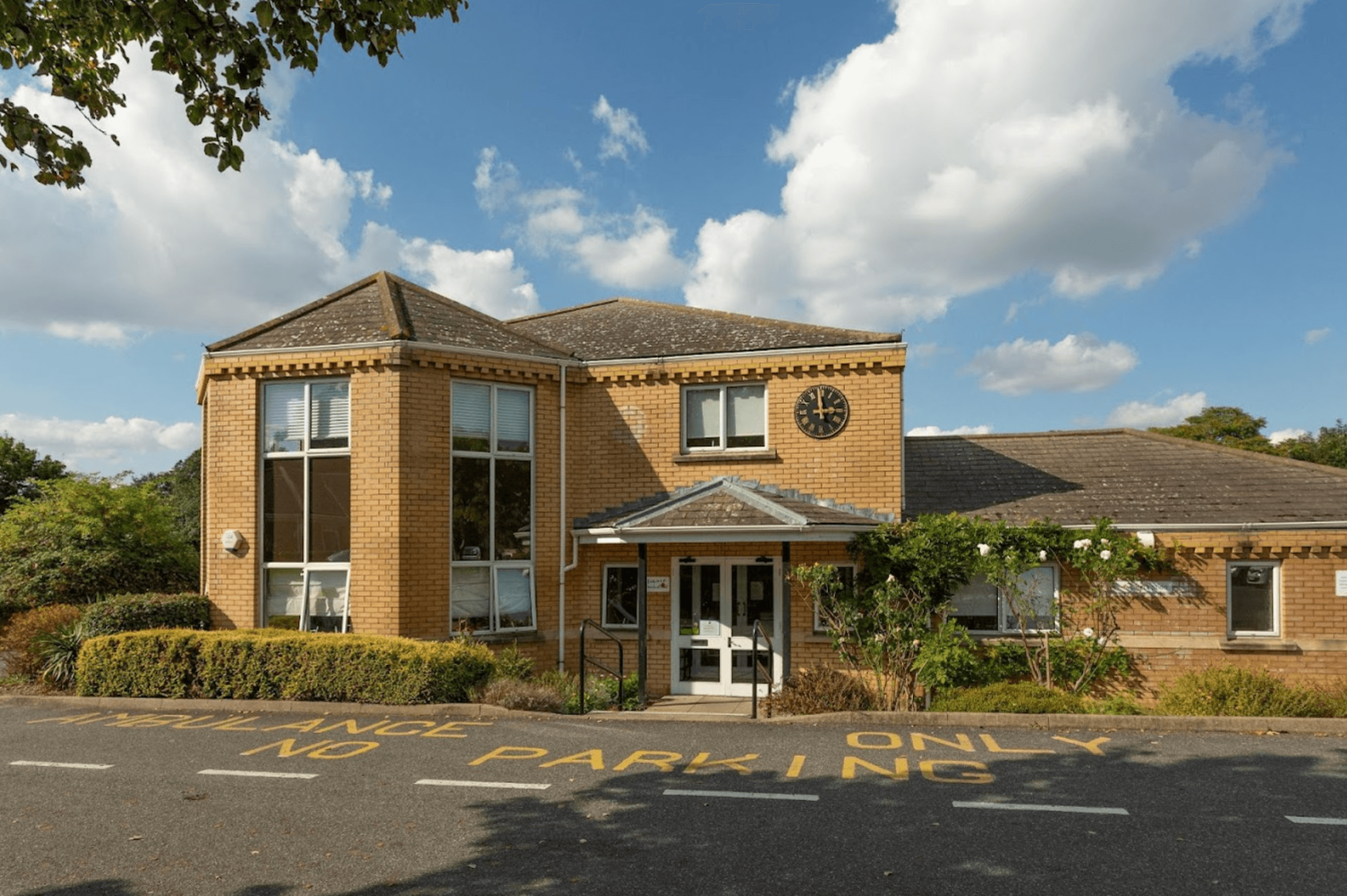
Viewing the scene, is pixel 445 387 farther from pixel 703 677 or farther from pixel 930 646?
pixel 930 646

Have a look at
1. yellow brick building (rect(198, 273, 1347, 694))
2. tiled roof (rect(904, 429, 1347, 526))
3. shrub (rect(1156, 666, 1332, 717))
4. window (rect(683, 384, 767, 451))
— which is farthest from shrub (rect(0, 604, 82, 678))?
shrub (rect(1156, 666, 1332, 717))

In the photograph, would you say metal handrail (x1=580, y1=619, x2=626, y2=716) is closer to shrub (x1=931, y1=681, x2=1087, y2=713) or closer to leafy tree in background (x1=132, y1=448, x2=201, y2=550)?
shrub (x1=931, y1=681, x2=1087, y2=713)

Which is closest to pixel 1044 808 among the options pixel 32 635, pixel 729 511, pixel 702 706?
pixel 702 706

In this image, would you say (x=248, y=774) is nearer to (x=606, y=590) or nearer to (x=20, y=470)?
(x=606, y=590)

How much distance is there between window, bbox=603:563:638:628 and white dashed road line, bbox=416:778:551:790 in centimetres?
603

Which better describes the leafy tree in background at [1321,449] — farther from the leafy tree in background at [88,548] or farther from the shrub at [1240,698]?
the leafy tree in background at [88,548]

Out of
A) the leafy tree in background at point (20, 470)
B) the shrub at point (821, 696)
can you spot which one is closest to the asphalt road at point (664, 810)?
the shrub at point (821, 696)

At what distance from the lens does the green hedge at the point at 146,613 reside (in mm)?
12000

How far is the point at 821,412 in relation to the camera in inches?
530

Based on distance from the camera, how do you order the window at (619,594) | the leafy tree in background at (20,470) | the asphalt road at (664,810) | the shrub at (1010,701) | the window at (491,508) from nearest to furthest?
the asphalt road at (664,810)
the shrub at (1010,701)
the window at (491,508)
the window at (619,594)
the leafy tree in background at (20,470)

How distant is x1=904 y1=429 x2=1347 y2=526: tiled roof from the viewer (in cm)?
1238

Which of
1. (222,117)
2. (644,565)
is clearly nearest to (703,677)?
(644,565)

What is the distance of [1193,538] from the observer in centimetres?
1202

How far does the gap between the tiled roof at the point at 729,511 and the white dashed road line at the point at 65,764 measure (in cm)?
648
